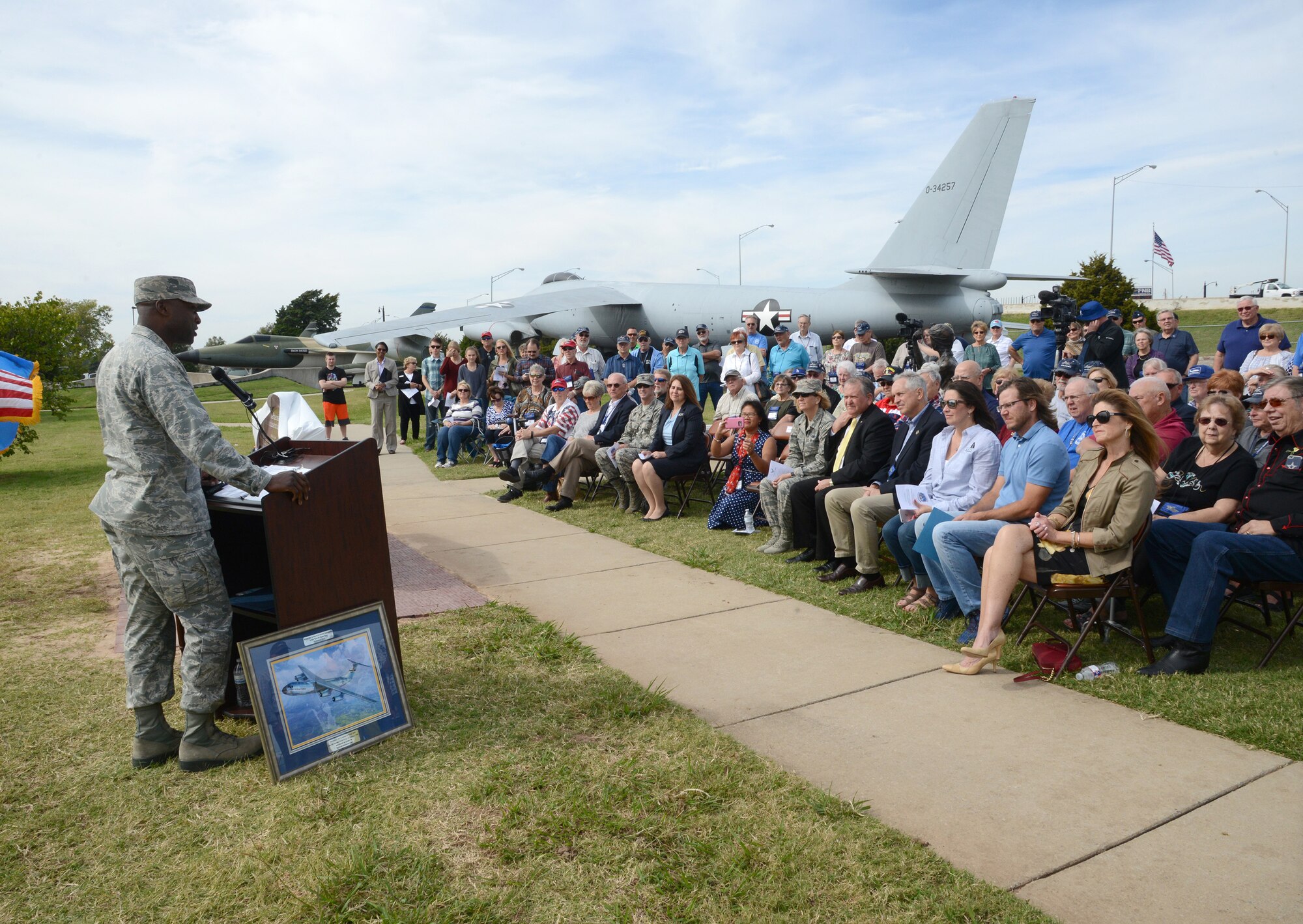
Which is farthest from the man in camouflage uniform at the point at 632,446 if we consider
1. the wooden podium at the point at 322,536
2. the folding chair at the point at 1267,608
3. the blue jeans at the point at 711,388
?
the folding chair at the point at 1267,608

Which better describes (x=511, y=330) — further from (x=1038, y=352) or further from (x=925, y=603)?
(x=925, y=603)

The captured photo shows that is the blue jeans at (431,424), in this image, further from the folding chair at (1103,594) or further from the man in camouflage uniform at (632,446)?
the folding chair at (1103,594)

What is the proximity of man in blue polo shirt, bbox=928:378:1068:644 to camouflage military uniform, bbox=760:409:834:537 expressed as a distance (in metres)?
2.02

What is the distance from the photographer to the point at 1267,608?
4879 millimetres

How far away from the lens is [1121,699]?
4090 mm

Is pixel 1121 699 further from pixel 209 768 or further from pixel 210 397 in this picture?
pixel 210 397

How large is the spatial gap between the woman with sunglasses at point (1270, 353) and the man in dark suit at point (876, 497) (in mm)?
3778

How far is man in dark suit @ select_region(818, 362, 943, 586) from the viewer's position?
6.15m

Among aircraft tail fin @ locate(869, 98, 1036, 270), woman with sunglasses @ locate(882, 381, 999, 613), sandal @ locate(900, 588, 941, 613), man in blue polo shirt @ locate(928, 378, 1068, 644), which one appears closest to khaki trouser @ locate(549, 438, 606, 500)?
woman with sunglasses @ locate(882, 381, 999, 613)

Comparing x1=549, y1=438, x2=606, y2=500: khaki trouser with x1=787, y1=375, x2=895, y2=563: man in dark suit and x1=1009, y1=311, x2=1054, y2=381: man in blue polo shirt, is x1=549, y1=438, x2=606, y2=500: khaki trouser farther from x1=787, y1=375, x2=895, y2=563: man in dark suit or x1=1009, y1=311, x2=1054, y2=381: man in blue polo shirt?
x1=1009, y1=311, x2=1054, y2=381: man in blue polo shirt

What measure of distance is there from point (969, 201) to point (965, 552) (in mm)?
18056

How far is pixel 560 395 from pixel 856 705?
7389 millimetres

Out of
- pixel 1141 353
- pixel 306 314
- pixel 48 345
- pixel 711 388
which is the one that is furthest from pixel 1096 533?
pixel 306 314

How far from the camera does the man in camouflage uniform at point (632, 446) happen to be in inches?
367
